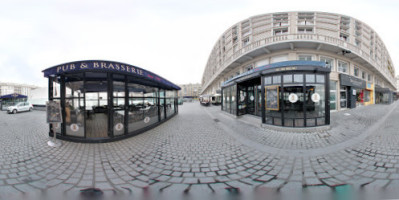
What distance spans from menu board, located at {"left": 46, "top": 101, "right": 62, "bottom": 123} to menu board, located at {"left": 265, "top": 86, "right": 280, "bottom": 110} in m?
9.21

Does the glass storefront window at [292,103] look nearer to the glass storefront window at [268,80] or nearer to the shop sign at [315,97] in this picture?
the shop sign at [315,97]

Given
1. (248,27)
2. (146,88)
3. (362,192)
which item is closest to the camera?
(362,192)

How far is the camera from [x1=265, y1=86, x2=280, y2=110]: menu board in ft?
23.3

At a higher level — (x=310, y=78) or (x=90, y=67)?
(x=90, y=67)

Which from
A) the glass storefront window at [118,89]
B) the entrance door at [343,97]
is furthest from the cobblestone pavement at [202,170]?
the entrance door at [343,97]

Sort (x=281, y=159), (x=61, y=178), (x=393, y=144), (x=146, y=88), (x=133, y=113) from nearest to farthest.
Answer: (x=61, y=178) < (x=281, y=159) < (x=393, y=144) < (x=133, y=113) < (x=146, y=88)

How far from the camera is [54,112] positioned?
5.12 meters

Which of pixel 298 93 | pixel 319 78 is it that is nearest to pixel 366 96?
pixel 319 78

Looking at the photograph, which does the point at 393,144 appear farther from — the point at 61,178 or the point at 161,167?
the point at 61,178

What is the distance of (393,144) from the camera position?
175 inches

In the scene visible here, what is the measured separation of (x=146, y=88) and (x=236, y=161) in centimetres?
606

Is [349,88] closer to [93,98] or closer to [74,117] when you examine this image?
[93,98]

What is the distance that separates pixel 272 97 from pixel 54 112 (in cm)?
955

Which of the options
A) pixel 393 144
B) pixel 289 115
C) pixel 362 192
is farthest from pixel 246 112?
pixel 362 192
